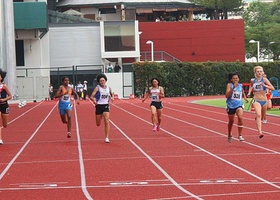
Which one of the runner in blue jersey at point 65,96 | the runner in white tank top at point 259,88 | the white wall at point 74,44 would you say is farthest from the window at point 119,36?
the runner in white tank top at point 259,88

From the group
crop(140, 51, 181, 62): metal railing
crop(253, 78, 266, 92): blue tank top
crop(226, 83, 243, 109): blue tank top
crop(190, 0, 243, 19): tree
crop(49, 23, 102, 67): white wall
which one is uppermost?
crop(190, 0, 243, 19): tree

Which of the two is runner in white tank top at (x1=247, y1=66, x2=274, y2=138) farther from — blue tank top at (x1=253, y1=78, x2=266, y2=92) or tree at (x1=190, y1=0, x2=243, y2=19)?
tree at (x1=190, y1=0, x2=243, y2=19)

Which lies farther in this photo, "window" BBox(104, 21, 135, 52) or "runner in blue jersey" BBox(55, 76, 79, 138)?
"window" BBox(104, 21, 135, 52)

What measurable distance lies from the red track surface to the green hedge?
37.7m

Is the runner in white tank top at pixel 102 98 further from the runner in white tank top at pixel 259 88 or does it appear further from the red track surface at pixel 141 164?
the runner in white tank top at pixel 259 88

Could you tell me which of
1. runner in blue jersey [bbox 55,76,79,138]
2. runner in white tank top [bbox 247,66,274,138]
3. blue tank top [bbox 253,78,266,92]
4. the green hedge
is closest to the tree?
the green hedge

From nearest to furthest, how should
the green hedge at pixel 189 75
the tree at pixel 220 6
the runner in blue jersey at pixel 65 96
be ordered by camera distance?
the runner in blue jersey at pixel 65 96 → the green hedge at pixel 189 75 → the tree at pixel 220 6

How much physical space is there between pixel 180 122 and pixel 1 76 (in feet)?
32.1

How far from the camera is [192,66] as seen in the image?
2576 inches

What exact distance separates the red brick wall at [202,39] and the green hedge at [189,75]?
30.0 feet

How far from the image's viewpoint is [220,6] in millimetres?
100562

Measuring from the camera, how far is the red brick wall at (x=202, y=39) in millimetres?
76438

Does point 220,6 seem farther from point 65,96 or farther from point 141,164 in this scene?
point 141,164

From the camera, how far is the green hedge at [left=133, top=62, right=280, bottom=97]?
208ft
